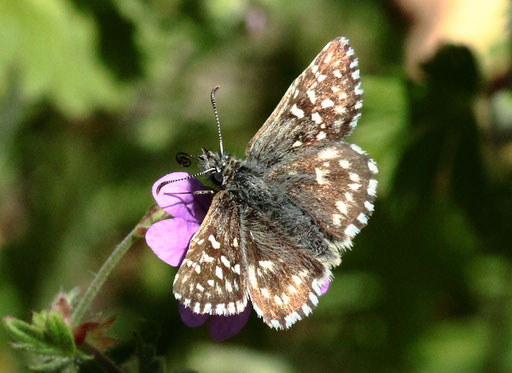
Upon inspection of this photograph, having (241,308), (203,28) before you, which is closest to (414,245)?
(203,28)

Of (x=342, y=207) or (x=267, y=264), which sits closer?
(x=267, y=264)

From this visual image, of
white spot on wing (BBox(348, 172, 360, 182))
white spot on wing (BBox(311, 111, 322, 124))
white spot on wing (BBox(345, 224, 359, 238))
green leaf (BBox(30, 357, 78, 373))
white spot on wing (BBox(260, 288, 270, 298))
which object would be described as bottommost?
green leaf (BBox(30, 357, 78, 373))

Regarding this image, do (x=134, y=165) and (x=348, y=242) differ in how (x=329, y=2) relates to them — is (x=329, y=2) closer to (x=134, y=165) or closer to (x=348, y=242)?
(x=134, y=165)

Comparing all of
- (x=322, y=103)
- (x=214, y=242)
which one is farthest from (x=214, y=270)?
(x=322, y=103)

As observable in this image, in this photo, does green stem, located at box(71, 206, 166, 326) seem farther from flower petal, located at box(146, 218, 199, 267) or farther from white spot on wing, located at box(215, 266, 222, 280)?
white spot on wing, located at box(215, 266, 222, 280)

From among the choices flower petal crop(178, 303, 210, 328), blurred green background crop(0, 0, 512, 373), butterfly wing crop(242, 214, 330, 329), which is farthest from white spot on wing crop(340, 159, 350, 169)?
blurred green background crop(0, 0, 512, 373)

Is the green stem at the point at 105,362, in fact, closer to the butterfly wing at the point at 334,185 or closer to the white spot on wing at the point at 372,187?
the butterfly wing at the point at 334,185

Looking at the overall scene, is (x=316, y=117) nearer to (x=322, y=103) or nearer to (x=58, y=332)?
(x=322, y=103)
